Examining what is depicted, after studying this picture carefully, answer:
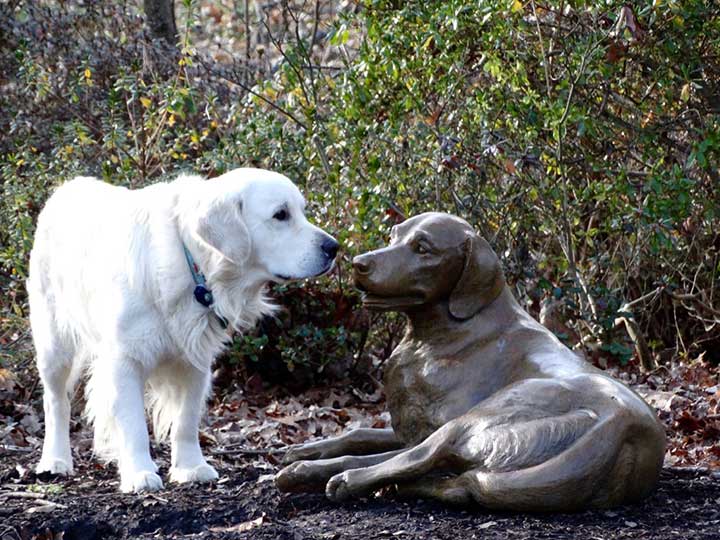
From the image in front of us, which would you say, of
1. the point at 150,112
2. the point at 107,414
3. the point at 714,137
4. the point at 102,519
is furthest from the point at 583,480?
the point at 150,112

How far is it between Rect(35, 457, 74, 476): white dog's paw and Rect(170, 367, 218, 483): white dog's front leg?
71 cm

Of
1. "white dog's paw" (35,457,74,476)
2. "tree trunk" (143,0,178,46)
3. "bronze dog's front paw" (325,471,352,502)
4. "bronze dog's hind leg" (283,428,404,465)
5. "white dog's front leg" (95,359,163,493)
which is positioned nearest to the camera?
"bronze dog's front paw" (325,471,352,502)

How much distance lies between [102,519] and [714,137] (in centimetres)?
407

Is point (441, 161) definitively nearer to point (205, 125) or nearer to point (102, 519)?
point (102, 519)

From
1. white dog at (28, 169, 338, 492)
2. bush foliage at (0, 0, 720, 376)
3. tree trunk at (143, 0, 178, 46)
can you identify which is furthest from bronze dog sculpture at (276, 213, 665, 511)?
tree trunk at (143, 0, 178, 46)

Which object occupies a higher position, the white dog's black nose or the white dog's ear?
the white dog's ear

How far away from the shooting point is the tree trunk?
12.4 m

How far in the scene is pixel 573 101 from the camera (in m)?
7.36

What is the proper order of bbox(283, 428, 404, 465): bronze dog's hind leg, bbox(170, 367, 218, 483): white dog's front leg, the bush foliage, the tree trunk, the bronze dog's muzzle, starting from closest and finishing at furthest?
the bronze dog's muzzle
bbox(283, 428, 404, 465): bronze dog's hind leg
bbox(170, 367, 218, 483): white dog's front leg
the bush foliage
the tree trunk

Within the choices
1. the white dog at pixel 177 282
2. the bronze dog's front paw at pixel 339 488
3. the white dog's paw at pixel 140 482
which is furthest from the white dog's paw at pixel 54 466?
the bronze dog's front paw at pixel 339 488

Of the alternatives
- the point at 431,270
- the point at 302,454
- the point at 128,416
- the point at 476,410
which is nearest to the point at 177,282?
the point at 128,416

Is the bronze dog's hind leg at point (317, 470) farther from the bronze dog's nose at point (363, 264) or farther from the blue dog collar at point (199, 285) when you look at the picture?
the blue dog collar at point (199, 285)

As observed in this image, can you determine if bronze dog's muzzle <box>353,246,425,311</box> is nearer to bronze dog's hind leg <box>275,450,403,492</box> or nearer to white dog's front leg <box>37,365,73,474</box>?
bronze dog's hind leg <box>275,450,403,492</box>

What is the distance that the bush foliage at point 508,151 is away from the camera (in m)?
7.07
